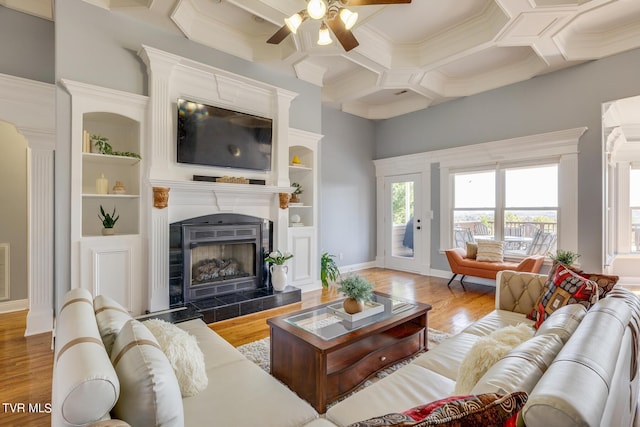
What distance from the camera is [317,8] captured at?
2494 millimetres

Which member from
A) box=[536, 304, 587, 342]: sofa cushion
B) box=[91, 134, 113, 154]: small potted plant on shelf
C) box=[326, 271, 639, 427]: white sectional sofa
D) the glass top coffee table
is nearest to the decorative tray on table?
the glass top coffee table

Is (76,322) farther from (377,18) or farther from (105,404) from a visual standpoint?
(377,18)

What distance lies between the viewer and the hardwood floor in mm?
2078

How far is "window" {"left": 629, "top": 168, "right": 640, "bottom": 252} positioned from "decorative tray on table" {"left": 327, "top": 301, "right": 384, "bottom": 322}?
236 inches

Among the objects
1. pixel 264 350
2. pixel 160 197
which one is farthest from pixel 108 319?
pixel 160 197

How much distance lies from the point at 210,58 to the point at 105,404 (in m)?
4.03

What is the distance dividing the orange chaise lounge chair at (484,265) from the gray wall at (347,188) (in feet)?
6.58

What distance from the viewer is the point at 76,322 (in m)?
1.22

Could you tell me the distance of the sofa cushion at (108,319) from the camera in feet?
4.22

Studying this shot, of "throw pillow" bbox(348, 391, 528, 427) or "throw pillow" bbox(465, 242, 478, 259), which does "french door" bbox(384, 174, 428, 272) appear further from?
"throw pillow" bbox(348, 391, 528, 427)

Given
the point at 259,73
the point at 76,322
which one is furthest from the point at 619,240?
the point at 76,322

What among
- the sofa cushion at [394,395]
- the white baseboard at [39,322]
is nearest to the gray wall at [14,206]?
the white baseboard at [39,322]

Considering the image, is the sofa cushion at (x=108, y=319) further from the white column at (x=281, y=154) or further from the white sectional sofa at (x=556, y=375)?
the white column at (x=281, y=154)

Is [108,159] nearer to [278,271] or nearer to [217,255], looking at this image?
[217,255]
